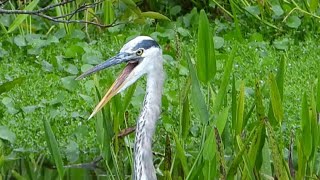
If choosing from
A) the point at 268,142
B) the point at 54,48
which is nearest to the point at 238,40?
the point at 54,48

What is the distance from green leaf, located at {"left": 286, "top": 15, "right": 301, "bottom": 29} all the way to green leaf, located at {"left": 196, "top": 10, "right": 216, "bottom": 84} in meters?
3.48

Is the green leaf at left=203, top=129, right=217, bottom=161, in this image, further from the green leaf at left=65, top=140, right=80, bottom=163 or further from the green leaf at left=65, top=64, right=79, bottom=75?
the green leaf at left=65, top=64, right=79, bottom=75

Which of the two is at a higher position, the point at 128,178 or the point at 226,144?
the point at 226,144

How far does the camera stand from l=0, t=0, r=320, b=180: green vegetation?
4.57 meters

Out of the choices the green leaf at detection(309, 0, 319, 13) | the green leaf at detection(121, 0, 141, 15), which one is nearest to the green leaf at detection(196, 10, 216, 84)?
the green leaf at detection(121, 0, 141, 15)

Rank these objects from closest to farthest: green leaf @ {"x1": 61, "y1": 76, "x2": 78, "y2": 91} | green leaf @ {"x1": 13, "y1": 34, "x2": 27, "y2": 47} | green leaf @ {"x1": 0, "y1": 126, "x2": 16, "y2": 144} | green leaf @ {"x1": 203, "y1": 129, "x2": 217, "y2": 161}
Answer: green leaf @ {"x1": 203, "y1": 129, "x2": 217, "y2": 161}, green leaf @ {"x1": 0, "y1": 126, "x2": 16, "y2": 144}, green leaf @ {"x1": 61, "y1": 76, "x2": 78, "y2": 91}, green leaf @ {"x1": 13, "y1": 34, "x2": 27, "y2": 47}

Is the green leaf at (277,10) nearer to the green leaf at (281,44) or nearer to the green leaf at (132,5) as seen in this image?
the green leaf at (281,44)

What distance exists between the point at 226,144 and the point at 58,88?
6.20ft

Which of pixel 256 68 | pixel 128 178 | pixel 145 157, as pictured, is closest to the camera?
pixel 145 157

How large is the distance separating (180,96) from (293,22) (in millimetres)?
3410

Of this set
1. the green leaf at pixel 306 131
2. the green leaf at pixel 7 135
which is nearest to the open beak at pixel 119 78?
the green leaf at pixel 306 131

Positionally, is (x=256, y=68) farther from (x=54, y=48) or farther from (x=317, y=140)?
(x=317, y=140)

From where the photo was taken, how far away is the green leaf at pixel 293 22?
26.4 ft

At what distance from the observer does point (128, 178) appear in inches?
225
